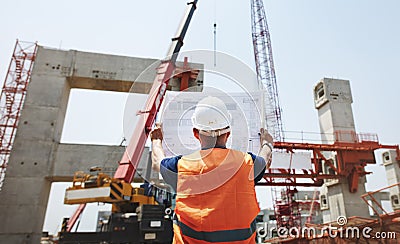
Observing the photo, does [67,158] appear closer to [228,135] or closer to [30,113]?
[30,113]

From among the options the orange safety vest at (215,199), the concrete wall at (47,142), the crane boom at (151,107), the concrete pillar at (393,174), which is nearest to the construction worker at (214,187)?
the orange safety vest at (215,199)

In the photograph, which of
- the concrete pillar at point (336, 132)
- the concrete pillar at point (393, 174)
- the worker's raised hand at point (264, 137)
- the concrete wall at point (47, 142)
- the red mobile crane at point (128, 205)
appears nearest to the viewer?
the worker's raised hand at point (264, 137)

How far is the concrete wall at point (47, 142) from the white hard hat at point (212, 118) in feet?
42.8

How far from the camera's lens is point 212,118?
1541 mm

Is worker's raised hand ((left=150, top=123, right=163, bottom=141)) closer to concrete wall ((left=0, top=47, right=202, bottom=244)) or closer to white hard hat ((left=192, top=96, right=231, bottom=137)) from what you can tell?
white hard hat ((left=192, top=96, right=231, bottom=137))

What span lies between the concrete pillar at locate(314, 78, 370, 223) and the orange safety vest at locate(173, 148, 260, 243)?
17.2 m

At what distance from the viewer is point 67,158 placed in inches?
536

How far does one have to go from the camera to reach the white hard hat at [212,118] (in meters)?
1.54

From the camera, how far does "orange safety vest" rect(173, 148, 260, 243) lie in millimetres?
1369

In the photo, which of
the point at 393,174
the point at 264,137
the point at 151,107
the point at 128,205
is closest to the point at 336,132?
the point at 393,174

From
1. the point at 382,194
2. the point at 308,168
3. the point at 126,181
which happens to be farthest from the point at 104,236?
the point at 382,194

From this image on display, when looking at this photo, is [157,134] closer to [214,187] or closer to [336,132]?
[214,187]

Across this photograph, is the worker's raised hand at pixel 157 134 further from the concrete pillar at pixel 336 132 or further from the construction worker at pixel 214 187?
the concrete pillar at pixel 336 132

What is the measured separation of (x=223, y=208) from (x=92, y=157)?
1368 cm
